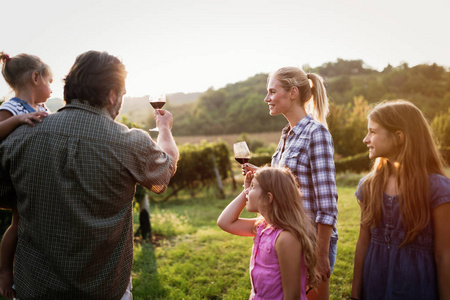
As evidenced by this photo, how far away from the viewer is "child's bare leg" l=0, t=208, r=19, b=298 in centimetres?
205

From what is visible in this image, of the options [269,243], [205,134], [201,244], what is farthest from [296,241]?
[205,134]

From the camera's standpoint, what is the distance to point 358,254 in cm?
230

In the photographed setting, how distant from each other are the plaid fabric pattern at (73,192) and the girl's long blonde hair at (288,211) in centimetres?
72

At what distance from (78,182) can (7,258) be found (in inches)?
35.6

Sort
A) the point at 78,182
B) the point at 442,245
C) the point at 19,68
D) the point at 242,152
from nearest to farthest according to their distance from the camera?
the point at 78,182 → the point at 442,245 → the point at 19,68 → the point at 242,152

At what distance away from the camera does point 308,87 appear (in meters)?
2.69

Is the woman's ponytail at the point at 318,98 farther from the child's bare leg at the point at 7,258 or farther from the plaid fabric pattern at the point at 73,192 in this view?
the child's bare leg at the point at 7,258

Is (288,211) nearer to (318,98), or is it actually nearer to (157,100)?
(318,98)

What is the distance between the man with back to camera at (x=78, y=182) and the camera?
5.57 feet

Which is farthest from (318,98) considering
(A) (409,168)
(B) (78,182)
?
(B) (78,182)

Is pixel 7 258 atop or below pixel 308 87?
below

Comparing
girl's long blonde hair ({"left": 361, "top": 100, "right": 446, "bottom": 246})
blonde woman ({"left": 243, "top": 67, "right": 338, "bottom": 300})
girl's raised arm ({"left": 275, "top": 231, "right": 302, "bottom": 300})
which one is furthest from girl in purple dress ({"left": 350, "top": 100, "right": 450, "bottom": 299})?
girl's raised arm ({"left": 275, "top": 231, "right": 302, "bottom": 300})

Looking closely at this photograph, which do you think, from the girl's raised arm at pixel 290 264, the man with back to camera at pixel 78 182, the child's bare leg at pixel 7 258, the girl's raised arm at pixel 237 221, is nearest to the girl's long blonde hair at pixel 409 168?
the girl's raised arm at pixel 290 264

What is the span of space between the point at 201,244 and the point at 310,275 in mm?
4892
